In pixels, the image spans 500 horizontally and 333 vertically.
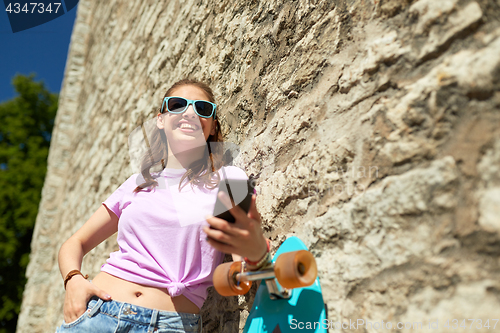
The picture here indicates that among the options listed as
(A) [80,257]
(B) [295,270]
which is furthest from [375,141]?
(A) [80,257]

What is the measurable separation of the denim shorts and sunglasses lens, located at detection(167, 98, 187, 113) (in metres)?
0.81

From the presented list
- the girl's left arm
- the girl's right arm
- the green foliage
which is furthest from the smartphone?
the green foliage

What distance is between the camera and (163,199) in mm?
1347

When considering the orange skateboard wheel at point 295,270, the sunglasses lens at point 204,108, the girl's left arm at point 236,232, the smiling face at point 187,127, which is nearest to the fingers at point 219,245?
the girl's left arm at point 236,232

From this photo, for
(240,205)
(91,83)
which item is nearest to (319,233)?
(240,205)

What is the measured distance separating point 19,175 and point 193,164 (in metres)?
10.8

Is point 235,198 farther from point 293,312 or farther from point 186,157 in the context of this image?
point 186,157

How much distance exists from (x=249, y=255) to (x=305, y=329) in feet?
0.96

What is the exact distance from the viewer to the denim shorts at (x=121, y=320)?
116 cm

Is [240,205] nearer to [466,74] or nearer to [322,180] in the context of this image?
[322,180]

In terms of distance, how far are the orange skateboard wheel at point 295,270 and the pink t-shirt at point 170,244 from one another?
462 millimetres

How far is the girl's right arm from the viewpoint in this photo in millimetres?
1219

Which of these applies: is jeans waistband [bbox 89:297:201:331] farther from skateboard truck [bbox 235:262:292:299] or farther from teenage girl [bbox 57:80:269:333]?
skateboard truck [bbox 235:262:292:299]

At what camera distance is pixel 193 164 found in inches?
58.9
